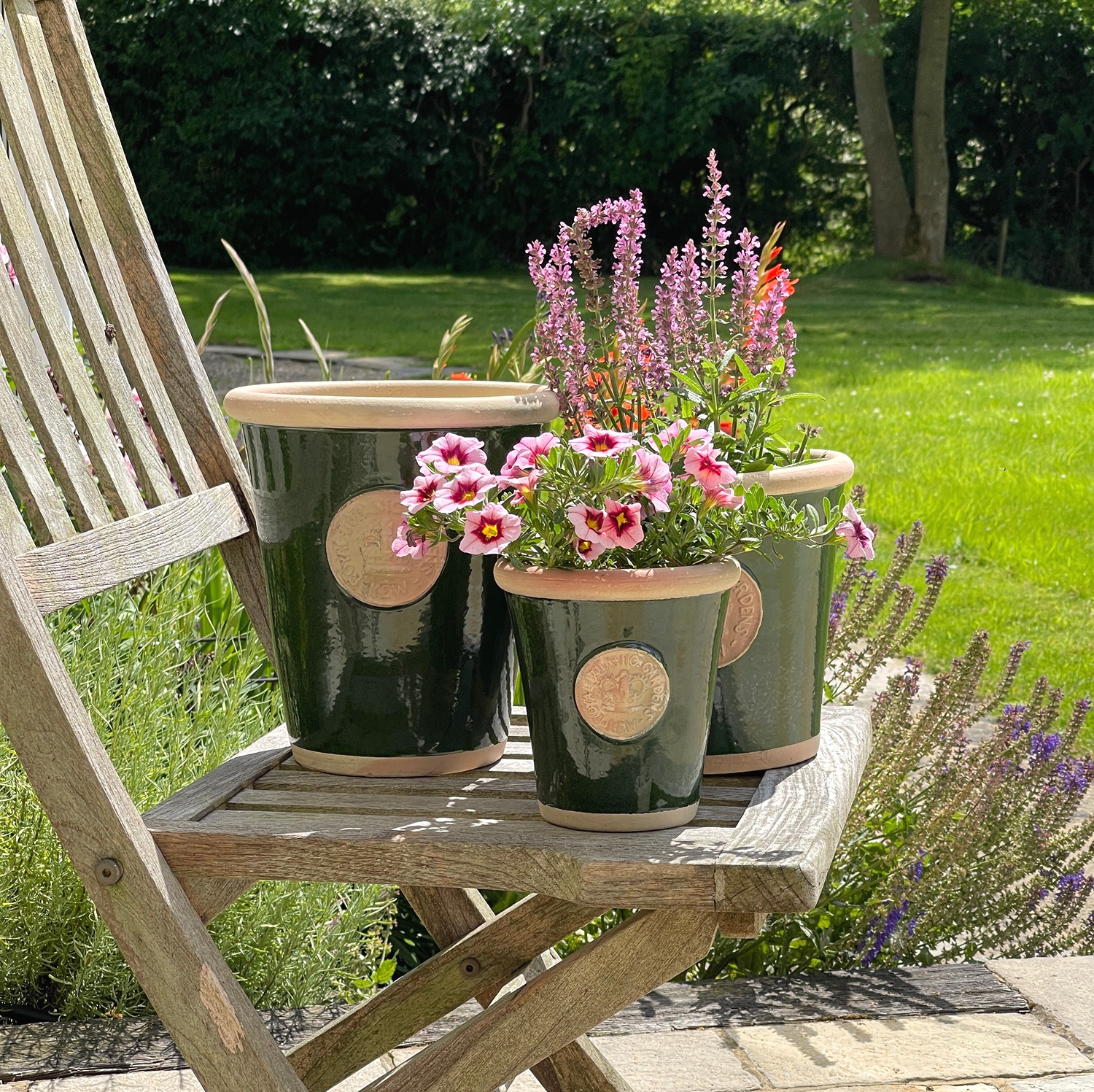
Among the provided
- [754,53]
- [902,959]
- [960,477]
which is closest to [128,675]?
[902,959]

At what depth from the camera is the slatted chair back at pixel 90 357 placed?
1376 millimetres

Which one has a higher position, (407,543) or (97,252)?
(97,252)

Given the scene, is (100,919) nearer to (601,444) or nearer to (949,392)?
(601,444)

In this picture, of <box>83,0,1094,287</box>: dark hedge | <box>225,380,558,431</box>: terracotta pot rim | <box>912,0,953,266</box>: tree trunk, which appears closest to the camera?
<box>225,380,558,431</box>: terracotta pot rim

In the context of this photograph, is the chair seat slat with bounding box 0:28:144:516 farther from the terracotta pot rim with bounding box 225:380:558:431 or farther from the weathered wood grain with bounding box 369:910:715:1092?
the weathered wood grain with bounding box 369:910:715:1092

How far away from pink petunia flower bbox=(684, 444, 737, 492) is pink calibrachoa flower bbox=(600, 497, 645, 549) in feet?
0.24

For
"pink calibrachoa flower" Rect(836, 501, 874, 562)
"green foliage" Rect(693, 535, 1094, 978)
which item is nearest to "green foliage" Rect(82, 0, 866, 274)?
"green foliage" Rect(693, 535, 1094, 978)

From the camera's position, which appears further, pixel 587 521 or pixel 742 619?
pixel 742 619

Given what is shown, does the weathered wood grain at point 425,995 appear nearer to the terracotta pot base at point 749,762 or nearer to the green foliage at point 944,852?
the terracotta pot base at point 749,762

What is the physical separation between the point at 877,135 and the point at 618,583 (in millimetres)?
14773

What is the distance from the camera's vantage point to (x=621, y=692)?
118 centimetres

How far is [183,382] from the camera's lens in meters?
1.67

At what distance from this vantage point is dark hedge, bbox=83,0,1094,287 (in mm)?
15906

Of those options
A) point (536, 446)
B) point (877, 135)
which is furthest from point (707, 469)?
point (877, 135)
